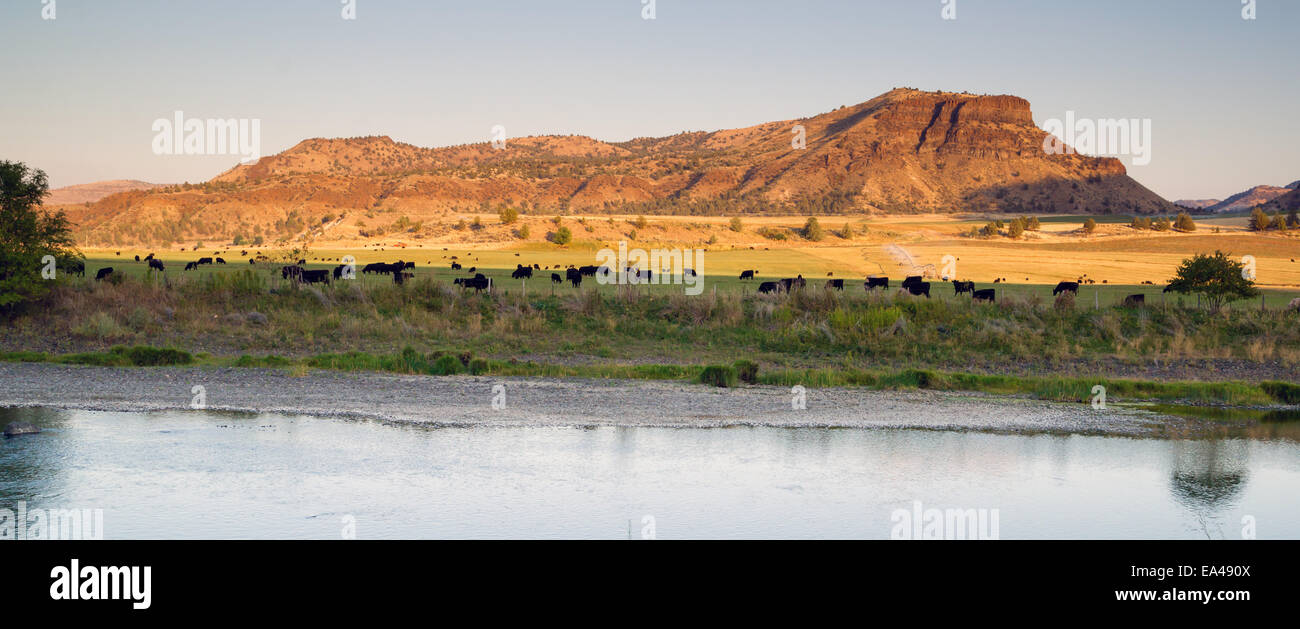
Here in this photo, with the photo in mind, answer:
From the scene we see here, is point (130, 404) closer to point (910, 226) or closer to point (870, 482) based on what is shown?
point (870, 482)

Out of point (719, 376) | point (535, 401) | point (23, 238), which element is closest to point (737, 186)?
point (23, 238)

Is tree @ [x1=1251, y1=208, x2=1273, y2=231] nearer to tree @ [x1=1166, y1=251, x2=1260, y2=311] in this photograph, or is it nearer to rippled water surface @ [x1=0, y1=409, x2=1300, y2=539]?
tree @ [x1=1166, y1=251, x2=1260, y2=311]

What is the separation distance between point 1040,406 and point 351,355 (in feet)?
54.6

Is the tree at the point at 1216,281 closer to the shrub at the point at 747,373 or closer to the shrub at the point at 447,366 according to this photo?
the shrub at the point at 747,373

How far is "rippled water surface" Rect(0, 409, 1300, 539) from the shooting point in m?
11.5

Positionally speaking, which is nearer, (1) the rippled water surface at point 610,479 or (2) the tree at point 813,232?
(1) the rippled water surface at point 610,479

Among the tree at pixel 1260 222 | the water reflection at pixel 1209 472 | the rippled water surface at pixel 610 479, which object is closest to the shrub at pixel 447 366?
the rippled water surface at pixel 610 479

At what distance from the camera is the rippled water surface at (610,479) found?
11.5 meters

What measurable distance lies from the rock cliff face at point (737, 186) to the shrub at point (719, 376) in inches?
4851

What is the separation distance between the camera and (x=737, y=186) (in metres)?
173

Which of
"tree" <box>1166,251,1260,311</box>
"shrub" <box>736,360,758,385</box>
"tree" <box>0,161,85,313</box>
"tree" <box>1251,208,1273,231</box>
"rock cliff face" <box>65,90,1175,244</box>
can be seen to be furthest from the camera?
"rock cliff face" <box>65,90,1175,244</box>

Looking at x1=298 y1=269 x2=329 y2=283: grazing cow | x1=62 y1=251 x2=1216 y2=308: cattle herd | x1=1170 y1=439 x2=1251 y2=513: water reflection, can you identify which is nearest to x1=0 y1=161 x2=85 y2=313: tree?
Answer: x1=62 y1=251 x2=1216 y2=308: cattle herd

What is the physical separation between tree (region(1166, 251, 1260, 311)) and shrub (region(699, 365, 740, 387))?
65.3 feet
